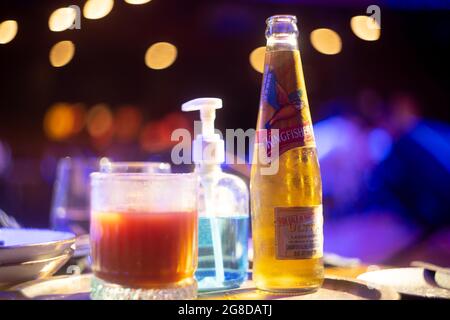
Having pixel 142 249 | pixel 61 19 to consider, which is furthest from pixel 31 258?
pixel 61 19

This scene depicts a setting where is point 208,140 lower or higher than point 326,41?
lower

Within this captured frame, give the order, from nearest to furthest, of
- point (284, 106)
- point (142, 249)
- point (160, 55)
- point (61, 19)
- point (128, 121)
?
point (142, 249) < point (284, 106) < point (61, 19) < point (160, 55) < point (128, 121)

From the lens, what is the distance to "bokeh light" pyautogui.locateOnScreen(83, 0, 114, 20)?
198 centimetres

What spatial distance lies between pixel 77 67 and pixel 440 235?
5.82ft

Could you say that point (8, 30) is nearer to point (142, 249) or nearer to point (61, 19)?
point (61, 19)

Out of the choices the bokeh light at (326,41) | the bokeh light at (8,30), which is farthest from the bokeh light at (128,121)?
the bokeh light at (326,41)

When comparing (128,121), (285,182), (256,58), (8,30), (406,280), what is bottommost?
(406,280)

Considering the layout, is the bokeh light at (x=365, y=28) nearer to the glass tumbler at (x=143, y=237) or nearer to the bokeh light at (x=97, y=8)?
the bokeh light at (x=97, y=8)

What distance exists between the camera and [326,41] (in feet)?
6.75

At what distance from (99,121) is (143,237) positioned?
6.67ft

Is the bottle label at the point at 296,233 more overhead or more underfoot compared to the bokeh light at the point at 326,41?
more underfoot

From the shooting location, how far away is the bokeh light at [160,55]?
2.17 meters

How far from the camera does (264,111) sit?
707mm

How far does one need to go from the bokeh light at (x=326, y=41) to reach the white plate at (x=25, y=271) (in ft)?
5.12
